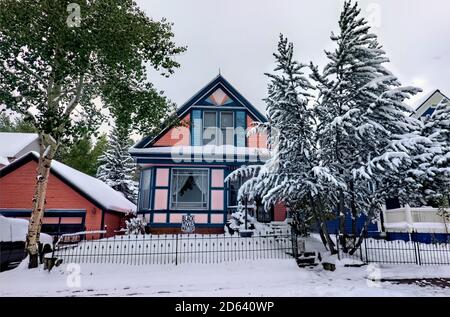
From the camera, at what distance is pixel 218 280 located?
820 centimetres

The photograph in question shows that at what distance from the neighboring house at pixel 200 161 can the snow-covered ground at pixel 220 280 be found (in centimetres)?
598

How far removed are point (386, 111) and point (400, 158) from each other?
6.46 ft

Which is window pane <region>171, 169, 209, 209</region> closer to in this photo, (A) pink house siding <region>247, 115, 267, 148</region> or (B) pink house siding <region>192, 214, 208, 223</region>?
(B) pink house siding <region>192, 214, 208, 223</region>

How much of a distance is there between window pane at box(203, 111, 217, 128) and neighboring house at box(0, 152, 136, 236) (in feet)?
27.8

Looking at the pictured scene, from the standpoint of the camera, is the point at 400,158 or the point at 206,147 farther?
the point at 206,147

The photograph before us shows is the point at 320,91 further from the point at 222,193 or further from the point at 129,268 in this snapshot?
the point at 129,268

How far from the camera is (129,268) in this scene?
368 inches

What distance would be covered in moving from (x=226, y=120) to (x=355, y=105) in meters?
9.06

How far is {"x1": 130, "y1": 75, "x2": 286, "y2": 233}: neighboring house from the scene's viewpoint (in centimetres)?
1550

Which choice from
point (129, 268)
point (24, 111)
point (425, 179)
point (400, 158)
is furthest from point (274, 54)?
point (24, 111)

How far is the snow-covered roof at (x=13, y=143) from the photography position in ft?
81.3

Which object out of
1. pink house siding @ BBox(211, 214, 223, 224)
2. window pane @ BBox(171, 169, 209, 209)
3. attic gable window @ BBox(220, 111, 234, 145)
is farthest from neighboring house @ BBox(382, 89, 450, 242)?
window pane @ BBox(171, 169, 209, 209)

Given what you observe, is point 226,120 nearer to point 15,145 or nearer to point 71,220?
point 71,220
